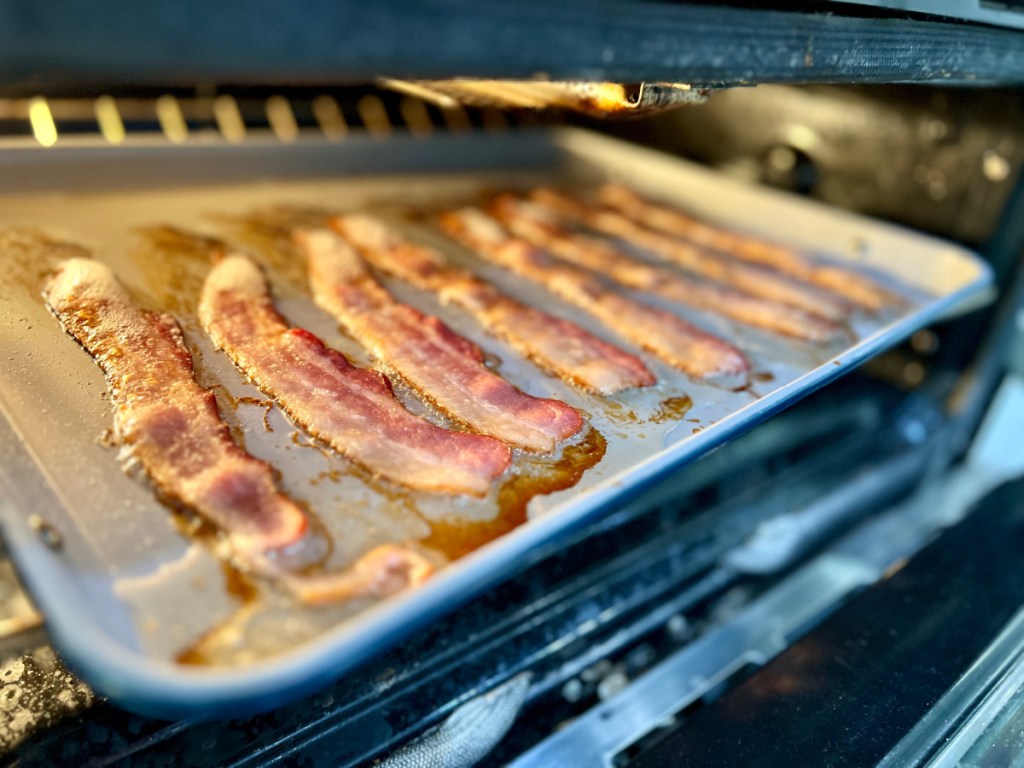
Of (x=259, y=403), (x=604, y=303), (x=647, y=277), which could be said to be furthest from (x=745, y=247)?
(x=259, y=403)

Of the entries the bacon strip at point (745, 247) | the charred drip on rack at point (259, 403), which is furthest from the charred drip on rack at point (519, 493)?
the bacon strip at point (745, 247)

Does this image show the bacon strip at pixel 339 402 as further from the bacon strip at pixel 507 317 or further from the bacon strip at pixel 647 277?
the bacon strip at pixel 647 277

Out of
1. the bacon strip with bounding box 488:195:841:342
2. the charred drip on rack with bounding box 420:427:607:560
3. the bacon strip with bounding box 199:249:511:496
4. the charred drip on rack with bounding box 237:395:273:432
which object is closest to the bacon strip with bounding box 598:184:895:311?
the bacon strip with bounding box 488:195:841:342

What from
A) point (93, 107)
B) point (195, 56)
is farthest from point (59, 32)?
point (93, 107)

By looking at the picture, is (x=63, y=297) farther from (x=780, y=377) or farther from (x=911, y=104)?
(x=911, y=104)

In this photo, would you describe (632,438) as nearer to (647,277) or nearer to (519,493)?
(519,493)

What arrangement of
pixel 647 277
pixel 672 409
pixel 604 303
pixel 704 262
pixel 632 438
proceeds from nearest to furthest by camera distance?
pixel 632 438 → pixel 672 409 → pixel 604 303 → pixel 647 277 → pixel 704 262
